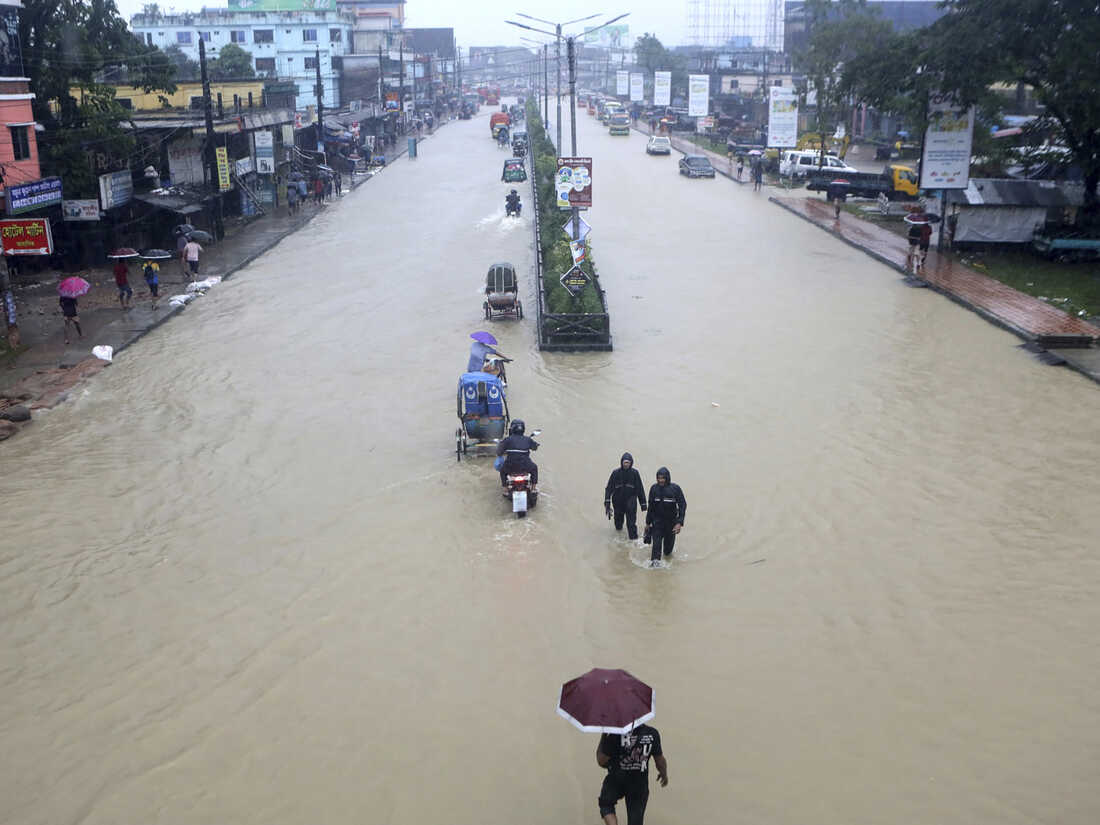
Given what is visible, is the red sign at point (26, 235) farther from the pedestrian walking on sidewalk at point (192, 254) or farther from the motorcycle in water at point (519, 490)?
the motorcycle in water at point (519, 490)

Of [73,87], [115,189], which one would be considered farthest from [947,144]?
[73,87]

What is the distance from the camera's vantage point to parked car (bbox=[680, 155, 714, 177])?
5341cm

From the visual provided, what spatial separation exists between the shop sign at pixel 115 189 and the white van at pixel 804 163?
31251 mm

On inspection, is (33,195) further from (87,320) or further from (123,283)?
(87,320)

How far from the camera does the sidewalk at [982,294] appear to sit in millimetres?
20703

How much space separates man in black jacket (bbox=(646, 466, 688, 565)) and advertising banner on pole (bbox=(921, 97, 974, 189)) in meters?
22.5

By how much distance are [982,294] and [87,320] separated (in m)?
20.6

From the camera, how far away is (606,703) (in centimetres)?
638

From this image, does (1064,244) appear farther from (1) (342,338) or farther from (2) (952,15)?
(1) (342,338)

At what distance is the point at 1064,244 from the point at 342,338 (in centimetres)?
1942

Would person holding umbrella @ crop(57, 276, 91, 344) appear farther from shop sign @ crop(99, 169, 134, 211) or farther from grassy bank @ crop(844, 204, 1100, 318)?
grassy bank @ crop(844, 204, 1100, 318)

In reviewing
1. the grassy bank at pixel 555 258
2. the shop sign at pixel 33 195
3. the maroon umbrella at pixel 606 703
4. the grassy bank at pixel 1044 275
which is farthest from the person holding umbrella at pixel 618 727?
the shop sign at pixel 33 195

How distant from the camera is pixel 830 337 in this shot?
858 inches

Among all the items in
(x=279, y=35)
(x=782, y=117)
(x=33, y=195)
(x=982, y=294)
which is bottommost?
(x=982, y=294)
